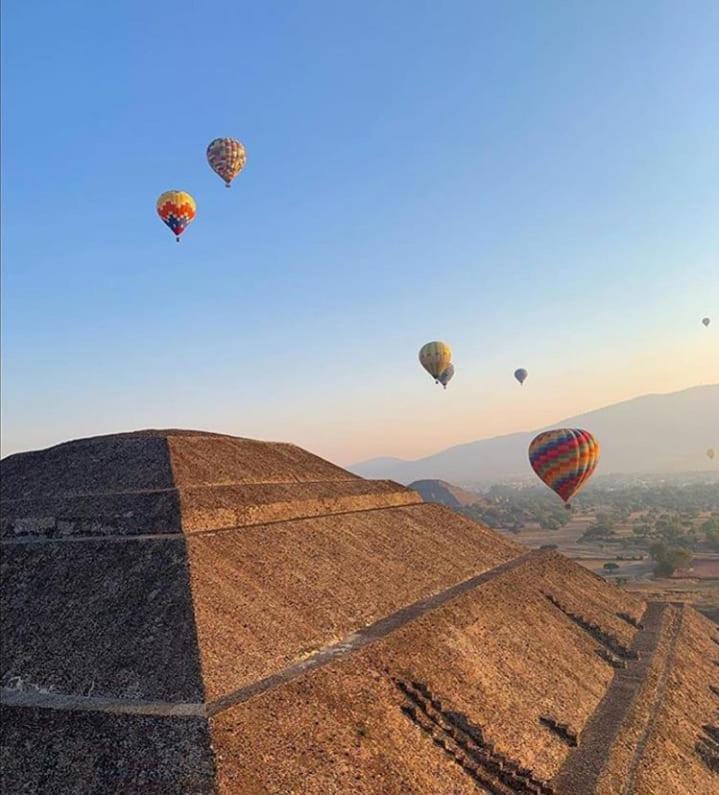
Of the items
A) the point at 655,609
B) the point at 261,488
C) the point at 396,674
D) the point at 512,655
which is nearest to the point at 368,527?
the point at 261,488

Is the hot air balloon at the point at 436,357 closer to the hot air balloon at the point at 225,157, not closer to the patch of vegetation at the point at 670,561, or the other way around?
the hot air balloon at the point at 225,157

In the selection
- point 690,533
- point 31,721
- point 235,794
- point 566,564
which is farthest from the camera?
point 690,533

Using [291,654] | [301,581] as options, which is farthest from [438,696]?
[301,581]

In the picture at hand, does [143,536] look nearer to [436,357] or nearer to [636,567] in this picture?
[436,357]

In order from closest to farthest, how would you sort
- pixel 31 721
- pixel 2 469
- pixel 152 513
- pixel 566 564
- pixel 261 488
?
pixel 31 721, pixel 152 513, pixel 261 488, pixel 2 469, pixel 566 564

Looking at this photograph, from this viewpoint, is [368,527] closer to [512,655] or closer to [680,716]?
[512,655]

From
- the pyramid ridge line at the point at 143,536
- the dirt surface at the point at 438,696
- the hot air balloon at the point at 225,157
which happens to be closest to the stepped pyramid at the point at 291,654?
the dirt surface at the point at 438,696

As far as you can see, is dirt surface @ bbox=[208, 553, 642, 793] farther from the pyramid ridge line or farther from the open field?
the open field
